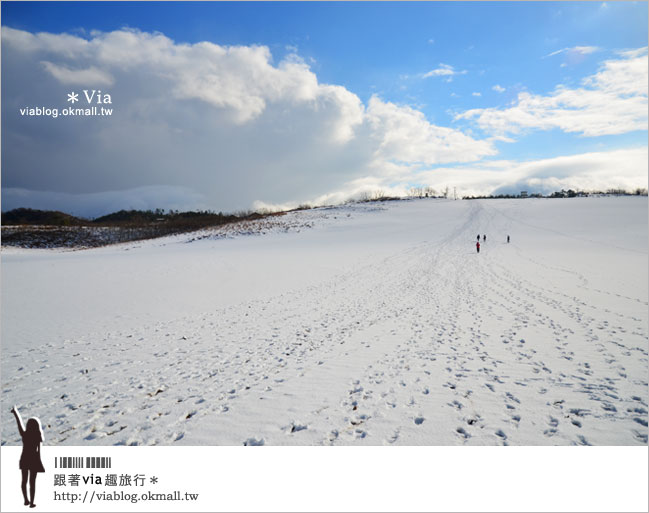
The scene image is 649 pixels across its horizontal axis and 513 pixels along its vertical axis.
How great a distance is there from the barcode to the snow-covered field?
23cm

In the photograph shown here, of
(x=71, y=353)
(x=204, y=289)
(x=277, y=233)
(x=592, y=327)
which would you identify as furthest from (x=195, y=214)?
(x=592, y=327)

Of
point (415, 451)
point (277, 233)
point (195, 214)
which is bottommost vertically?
point (415, 451)

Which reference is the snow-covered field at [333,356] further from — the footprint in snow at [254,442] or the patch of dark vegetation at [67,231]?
the patch of dark vegetation at [67,231]

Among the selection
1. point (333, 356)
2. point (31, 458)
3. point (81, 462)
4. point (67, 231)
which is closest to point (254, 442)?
point (81, 462)

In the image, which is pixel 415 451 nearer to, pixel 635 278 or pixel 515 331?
pixel 515 331

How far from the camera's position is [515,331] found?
26.0 ft

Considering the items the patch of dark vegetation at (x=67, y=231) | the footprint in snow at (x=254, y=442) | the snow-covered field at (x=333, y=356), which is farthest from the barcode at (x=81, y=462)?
the patch of dark vegetation at (x=67, y=231)

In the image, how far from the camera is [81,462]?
13.4ft

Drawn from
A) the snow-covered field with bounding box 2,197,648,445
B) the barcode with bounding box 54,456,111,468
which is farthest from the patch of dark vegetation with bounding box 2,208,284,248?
the barcode with bounding box 54,456,111,468

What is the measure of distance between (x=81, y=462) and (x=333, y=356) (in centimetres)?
444

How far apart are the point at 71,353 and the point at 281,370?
17.6 feet

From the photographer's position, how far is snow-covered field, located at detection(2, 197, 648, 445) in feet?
14.5

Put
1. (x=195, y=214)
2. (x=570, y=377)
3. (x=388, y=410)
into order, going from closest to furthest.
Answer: (x=388, y=410), (x=570, y=377), (x=195, y=214)

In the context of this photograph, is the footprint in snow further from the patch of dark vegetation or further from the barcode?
the patch of dark vegetation
